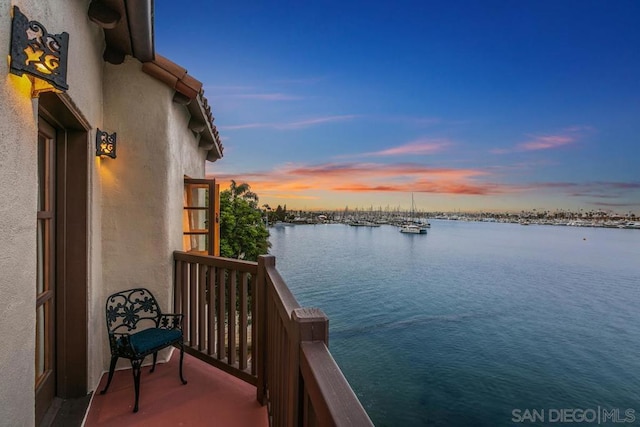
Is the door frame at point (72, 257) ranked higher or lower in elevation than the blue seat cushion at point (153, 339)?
higher

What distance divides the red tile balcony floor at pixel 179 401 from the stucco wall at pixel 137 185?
638 mm

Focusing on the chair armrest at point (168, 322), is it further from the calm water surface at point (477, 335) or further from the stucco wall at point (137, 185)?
the calm water surface at point (477, 335)

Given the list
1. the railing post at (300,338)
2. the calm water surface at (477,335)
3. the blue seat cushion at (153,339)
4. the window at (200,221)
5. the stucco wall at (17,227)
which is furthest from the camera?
the calm water surface at (477,335)

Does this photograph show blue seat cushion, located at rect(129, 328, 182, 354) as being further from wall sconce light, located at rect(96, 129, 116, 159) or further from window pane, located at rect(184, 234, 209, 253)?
window pane, located at rect(184, 234, 209, 253)

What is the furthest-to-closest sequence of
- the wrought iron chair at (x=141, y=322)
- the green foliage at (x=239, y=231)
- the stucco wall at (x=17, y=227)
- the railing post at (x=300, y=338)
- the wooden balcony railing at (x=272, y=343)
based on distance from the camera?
the green foliage at (x=239, y=231), the wrought iron chair at (x=141, y=322), the stucco wall at (x=17, y=227), the railing post at (x=300, y=338), the wooden balcony railing at (x=272, y=343)

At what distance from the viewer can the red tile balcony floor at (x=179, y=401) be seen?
2.32 metres

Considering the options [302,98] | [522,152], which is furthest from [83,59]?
[522,152]

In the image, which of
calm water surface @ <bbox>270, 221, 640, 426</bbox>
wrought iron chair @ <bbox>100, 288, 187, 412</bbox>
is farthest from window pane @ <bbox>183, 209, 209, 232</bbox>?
calm water surface @ <bbox>270, 221, 640, 426</bbox>

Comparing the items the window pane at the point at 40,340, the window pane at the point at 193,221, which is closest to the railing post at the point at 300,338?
the window pane at the point at 40,340

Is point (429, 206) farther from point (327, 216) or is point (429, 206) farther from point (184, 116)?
point (184, 116)

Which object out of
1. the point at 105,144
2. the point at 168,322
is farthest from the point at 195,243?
the point at 105,144

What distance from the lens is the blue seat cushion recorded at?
2.49 m

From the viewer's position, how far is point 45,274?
223 cm

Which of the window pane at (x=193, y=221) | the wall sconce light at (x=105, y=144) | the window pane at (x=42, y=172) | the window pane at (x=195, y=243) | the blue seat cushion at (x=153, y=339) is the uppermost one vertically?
the wall sconce light at (x=105, y=144)
